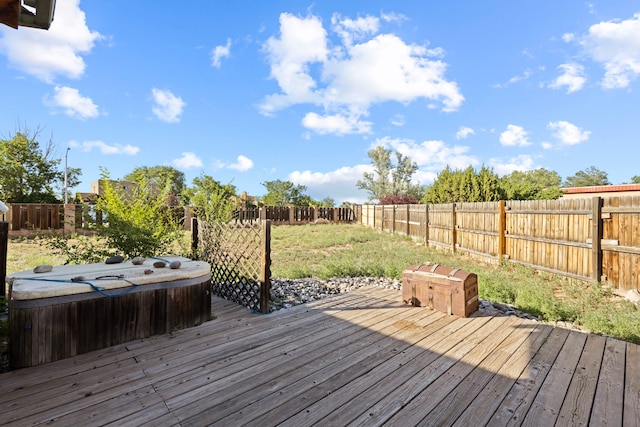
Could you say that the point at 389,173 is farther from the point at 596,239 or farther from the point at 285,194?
the point at 596,239

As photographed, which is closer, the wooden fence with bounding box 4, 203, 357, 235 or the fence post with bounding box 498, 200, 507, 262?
the wooden fence with bounding box 4, 203, 357, 235

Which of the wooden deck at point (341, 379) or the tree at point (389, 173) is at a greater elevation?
the tree at point (389, 173)

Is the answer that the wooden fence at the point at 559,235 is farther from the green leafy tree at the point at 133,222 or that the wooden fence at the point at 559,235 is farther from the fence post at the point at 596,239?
the green leafy tree at the point at 133,222

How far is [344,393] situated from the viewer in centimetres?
190

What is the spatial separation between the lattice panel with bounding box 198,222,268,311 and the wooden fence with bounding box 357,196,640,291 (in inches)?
221

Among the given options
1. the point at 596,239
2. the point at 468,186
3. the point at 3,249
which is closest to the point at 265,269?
the point at 3,249

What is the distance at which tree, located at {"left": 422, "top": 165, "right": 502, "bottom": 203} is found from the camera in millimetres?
12773

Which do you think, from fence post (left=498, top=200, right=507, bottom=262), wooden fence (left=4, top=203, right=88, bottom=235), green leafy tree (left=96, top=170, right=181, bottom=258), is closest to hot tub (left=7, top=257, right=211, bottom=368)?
green leafy tree (left=96, top=170, right=181, bottom=258)

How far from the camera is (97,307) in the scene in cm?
258

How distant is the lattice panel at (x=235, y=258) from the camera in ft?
12.3

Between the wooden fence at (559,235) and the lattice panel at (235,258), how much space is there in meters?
5.61

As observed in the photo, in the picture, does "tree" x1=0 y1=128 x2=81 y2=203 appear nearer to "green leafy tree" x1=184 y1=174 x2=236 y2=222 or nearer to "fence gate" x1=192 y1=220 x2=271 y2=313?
"green leafy tree" x1=184 y1=174 x2=236 y2=222

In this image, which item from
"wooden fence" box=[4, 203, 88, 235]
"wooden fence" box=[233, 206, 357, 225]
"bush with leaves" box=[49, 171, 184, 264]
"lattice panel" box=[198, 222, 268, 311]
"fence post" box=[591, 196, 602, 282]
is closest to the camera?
"lattice panel" box=[198, 222, 268, 311]

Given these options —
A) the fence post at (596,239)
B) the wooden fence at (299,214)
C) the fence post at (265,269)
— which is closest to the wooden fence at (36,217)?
the wooden fence at (299,214)
